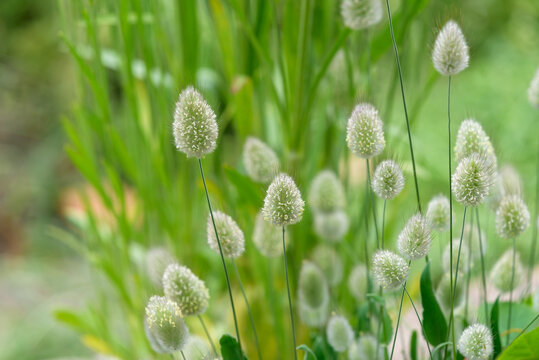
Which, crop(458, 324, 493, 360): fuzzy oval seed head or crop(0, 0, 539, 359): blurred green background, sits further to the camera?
crop(0, 0, 539, 359): blurred green background

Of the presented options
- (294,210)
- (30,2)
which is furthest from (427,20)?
(30,2)

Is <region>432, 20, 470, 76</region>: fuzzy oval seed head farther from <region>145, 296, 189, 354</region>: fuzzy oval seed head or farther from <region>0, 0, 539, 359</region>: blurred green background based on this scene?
<region>145, 296, 189, 354</region>: fuzzy oval seed head

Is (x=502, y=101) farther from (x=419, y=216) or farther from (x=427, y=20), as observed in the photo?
(x=419, y=216)

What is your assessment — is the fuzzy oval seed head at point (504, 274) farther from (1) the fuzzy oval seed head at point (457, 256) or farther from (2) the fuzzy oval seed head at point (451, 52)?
(2) the fuzzy oval seed head at point (451, 52)

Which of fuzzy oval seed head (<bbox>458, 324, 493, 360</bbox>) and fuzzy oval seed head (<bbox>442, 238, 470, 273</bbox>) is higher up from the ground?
fuzzy oval seed head (<bbox>442, 238, 470, 273</bbox>)

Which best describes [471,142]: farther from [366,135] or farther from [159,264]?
[159,264]

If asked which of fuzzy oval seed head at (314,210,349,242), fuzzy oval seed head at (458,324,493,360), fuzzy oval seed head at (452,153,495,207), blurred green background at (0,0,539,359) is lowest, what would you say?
fuzzy oval seed head at (458,324,493,360)

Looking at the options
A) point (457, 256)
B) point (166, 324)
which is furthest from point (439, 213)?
point (166, 324)

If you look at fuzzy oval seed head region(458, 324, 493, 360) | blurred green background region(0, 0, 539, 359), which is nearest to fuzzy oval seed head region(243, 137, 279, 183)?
blurred green background region(0, 0, 539, 359)
